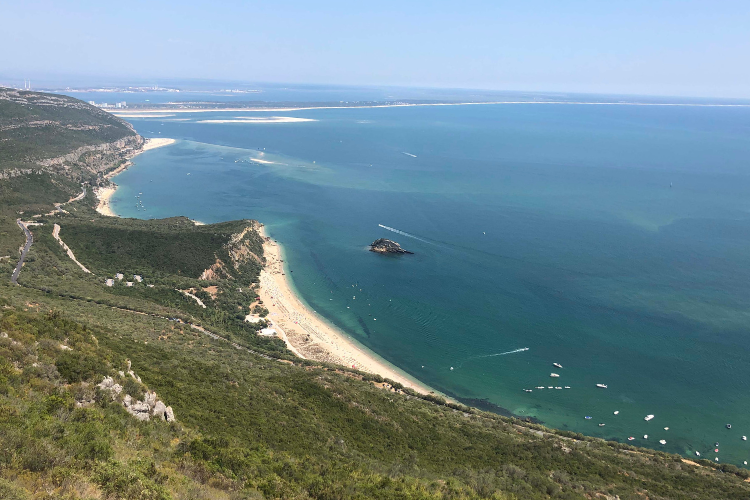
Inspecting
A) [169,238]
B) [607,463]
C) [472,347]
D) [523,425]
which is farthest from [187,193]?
[607,463]

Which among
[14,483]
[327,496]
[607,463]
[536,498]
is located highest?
[14,483]

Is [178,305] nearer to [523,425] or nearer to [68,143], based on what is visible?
[523,425]

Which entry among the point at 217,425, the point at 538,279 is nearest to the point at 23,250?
the point at 217,425

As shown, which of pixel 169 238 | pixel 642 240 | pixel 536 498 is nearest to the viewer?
pixel 536 498

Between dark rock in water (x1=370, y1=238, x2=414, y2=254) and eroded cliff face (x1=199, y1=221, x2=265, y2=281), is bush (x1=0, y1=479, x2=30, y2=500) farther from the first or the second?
dark rock in water (x1=370, y1=238, x2=414, y2=254)

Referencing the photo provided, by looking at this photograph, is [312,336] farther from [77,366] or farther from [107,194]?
[107,194]

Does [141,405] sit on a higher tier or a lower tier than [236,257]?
higher

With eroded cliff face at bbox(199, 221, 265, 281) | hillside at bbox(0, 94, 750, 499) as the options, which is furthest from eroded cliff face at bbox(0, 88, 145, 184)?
hillside at bbox(0, 94, 750, 499)
